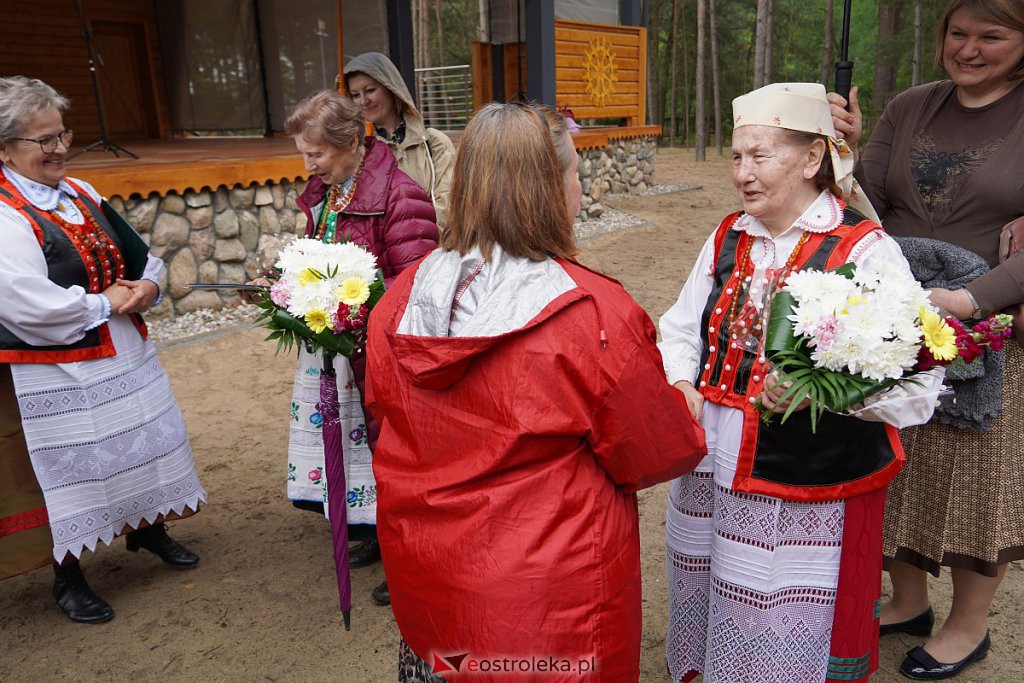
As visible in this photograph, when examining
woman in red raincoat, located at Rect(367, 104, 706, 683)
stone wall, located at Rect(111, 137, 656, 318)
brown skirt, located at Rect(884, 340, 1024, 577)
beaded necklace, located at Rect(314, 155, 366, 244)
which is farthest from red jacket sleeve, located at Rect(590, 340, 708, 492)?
stone wall, located at Rect(111, 137, 656, 318)

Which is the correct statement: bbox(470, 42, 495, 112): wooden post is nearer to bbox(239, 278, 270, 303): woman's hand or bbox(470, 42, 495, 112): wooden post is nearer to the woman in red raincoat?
bbox(239, 278, 270, 303): woman's hand

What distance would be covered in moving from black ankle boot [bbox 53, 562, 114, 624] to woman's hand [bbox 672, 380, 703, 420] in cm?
258

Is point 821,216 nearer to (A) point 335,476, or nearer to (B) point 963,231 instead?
(B) point 963,231

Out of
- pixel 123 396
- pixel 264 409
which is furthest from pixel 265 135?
pixel 123 396

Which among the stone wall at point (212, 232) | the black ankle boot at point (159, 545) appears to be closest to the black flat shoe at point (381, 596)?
the black ankle boot at point (159, 545)

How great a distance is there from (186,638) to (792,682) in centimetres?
231

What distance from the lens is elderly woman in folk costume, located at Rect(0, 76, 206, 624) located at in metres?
2.79

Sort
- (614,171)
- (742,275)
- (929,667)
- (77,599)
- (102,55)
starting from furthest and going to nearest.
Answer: (614,171) → (102,55) → (77,599) → (929,667) → (742,275)

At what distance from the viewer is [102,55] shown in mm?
12727

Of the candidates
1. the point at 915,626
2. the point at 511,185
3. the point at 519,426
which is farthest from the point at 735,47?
the point at 519,426

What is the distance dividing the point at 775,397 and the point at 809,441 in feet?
0.68

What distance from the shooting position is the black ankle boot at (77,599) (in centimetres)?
318

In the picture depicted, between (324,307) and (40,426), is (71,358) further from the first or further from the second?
(324,307)

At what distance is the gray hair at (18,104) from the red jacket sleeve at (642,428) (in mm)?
2435
